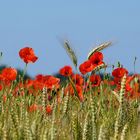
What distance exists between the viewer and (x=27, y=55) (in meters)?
4.63

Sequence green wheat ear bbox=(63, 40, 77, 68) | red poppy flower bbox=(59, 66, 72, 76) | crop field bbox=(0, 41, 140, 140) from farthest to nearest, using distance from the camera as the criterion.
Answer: red poppy flower bbox=(59, 66, 72, 76) → green wheat ear bbox=(63, 40, 77, 68) → crop field bbox=(0, 41, 140, 140)

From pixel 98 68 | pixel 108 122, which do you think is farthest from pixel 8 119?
pixel 98 68

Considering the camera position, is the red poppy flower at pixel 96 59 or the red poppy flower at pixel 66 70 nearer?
→ the red poppy flower at pixel 96 59

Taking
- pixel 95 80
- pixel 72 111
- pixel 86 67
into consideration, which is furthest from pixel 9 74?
pixel 72 111

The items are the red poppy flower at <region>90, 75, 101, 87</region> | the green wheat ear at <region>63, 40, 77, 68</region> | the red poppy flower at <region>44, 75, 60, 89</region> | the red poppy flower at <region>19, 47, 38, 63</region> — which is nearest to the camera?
the green wheat ear at <region>63, 40, 77, 68</region>

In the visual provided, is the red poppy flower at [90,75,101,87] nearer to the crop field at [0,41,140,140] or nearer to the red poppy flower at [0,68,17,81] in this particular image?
the crop field at [0,41,140,140]

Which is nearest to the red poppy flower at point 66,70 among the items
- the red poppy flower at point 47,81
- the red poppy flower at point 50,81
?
the red poppy flower at point 47,81

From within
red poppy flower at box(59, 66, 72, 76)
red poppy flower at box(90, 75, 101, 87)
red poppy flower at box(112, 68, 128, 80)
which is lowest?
red poppy flower at box(112, 68, 128, 80)

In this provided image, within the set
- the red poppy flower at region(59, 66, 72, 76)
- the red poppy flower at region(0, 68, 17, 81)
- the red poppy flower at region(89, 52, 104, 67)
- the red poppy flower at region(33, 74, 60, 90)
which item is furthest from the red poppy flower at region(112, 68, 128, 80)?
the red poppy flower at region(0, 68, 17, 81)

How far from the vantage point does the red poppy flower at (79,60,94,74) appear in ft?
13.6

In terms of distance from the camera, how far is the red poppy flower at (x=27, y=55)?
4.61 metres

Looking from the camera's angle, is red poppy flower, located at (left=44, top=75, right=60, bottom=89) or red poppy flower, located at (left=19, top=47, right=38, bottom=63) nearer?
red poppy flower, located at (left=44, top=75, right=60, bottom=89)

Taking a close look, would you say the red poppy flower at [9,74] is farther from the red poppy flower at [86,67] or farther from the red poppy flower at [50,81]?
the red poppy flower at [86,67]

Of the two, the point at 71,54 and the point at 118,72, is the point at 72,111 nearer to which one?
the point at 71,54
